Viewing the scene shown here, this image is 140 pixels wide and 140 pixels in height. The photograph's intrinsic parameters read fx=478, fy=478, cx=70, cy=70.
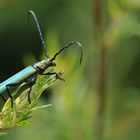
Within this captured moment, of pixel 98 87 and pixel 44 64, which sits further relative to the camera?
pixel 98 87

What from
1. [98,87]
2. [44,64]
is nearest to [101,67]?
[98,87]

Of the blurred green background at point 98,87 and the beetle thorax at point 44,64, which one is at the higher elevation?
the blurred green background at point 98,87

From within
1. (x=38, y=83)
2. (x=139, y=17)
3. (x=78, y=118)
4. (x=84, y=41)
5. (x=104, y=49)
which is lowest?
(x=38, y=83)

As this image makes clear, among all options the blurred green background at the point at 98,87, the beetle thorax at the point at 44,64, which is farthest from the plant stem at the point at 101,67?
the beetle thorax at the point at 44,64

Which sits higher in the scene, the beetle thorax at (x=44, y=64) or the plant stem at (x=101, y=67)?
the plant stem at (x=101, y=67)

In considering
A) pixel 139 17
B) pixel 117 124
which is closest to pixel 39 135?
pixel 117 124

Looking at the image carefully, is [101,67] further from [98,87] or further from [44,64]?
[44,64]

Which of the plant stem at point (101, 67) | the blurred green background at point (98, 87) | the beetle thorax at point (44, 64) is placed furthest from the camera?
the blurred green background at point (98, 87)

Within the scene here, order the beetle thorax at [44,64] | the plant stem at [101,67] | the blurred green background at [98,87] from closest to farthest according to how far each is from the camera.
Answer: the beetle thorax at [44,64] < the plant stem at [101,67] < the blurred green background at [98,87]

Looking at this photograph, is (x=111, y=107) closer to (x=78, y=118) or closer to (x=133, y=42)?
(x=78, y=118)

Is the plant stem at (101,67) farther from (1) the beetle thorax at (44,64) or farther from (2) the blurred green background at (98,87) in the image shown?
(1) the beetle thorax at (44,64)

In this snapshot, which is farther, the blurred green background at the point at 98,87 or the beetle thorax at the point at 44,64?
the blurred green background at the point at 98,87
